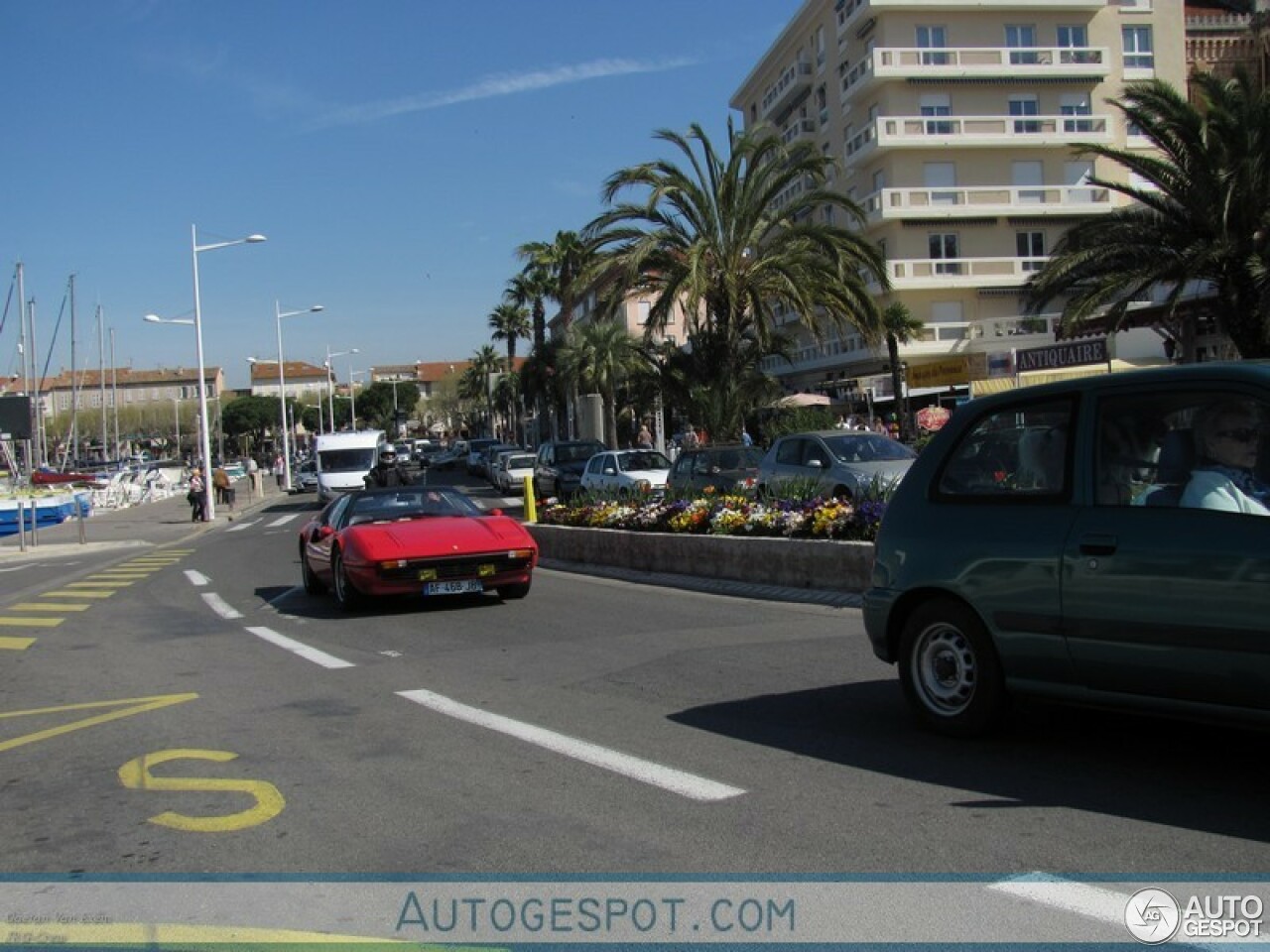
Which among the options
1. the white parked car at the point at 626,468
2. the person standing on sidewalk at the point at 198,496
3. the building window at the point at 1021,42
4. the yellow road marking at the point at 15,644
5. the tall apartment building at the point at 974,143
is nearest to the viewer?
the yellow road marking at the point at 15,644

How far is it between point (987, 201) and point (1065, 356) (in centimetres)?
2841

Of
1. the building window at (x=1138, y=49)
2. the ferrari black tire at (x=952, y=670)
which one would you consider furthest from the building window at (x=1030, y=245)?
the ferrari black tire at (x=952, y=670)

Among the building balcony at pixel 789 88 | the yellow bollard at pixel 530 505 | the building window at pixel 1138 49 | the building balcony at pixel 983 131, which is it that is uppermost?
the building balcony at pixel 789 88

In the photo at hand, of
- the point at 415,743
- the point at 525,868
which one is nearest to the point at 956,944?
the point at 525,868

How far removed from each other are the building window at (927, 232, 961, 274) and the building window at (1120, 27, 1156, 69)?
1193cm

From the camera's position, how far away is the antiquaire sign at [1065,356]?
842 inches

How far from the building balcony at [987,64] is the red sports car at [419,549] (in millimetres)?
40177

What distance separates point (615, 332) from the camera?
2164 inches

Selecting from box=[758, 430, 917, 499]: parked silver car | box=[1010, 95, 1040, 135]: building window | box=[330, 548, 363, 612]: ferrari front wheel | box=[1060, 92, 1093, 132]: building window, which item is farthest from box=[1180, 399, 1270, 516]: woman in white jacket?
box=[1060, 92, 1093, 132]: building window

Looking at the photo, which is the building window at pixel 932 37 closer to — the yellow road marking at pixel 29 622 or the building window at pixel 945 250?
the building window at pixel 945 250

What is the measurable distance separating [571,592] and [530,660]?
16.1 ft

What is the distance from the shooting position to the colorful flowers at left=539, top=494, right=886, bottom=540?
1273 centimetres
